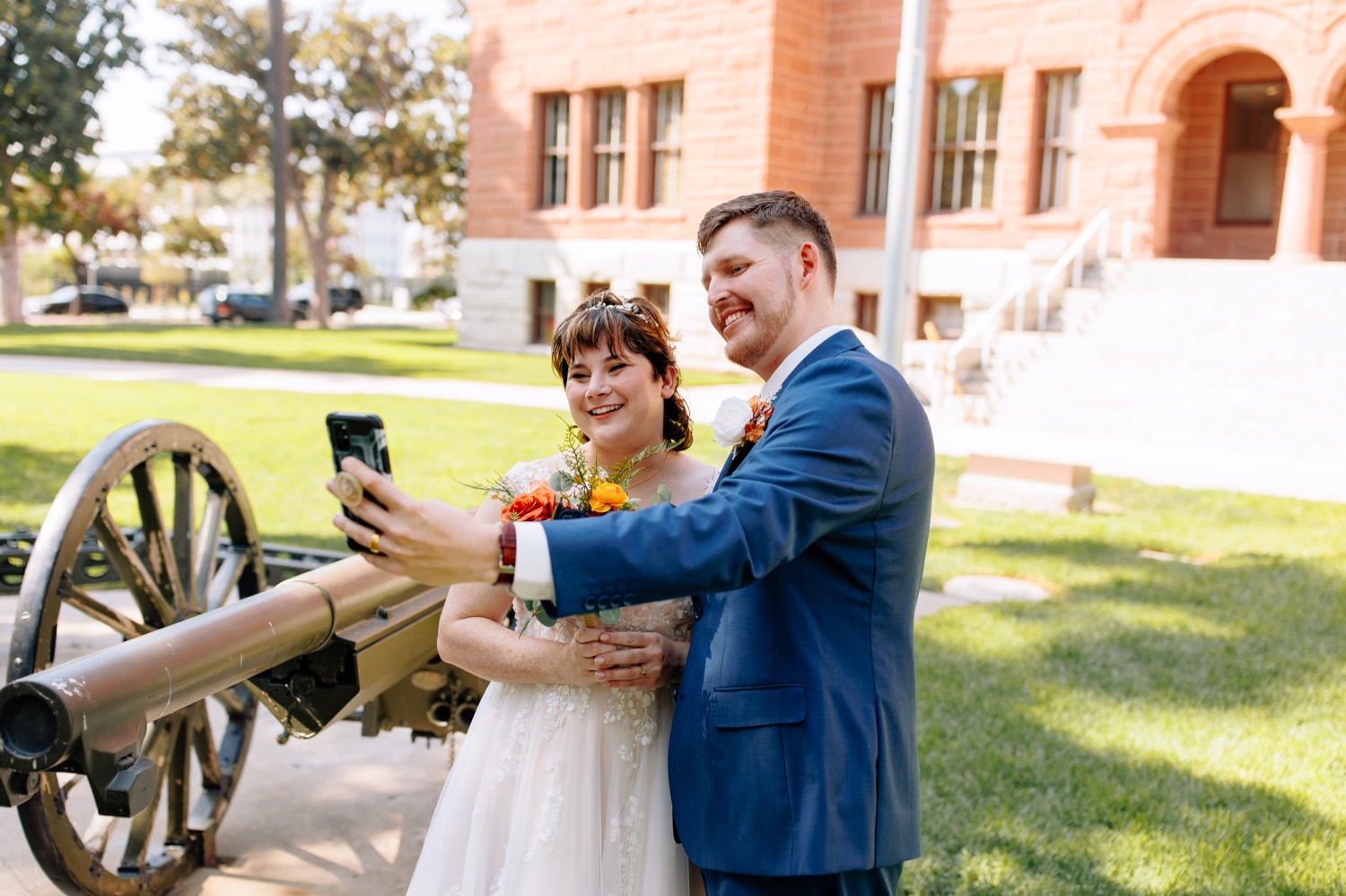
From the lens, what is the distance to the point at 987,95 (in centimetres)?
2067

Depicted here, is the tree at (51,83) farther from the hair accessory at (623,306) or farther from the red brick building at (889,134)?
the hair accessory at (623,306)

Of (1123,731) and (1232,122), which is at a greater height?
(1232,122)

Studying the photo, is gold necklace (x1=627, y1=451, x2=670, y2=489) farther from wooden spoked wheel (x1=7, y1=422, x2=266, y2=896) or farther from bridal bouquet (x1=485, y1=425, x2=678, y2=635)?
wooden spoked wheel (x1=7, y1=422, x2=266, y2=896)

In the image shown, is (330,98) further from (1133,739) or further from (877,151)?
(1133,739)

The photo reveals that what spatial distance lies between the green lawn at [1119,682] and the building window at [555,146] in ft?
47.3

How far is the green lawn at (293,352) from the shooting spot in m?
19.6

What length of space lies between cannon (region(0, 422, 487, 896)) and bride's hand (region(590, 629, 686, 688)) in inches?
34.0

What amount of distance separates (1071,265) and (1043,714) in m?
14.3

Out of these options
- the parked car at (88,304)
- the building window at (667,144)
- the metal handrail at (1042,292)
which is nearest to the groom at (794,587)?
the metal handrail at (1042,292)

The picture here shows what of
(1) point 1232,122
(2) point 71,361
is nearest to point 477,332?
(2) point 71,361

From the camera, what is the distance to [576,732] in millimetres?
2607

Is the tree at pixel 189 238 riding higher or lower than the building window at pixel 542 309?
higher

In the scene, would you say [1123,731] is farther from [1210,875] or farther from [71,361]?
[71,361]

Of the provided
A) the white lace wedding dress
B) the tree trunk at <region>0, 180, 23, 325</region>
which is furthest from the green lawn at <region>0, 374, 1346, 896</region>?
the tree trunk at <region>0, 180, 23, 325</region>
